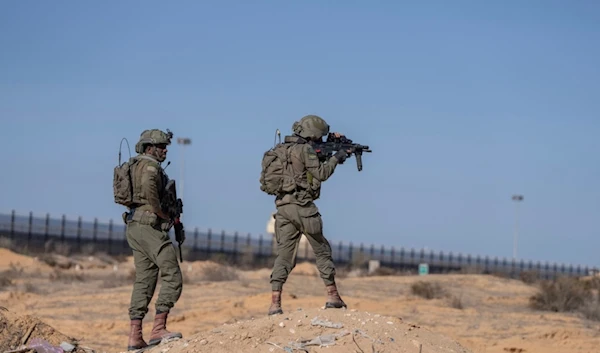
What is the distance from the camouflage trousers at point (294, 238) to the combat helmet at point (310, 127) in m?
0.75

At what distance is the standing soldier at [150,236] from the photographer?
422 inches

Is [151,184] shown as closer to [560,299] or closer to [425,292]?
[560,299]

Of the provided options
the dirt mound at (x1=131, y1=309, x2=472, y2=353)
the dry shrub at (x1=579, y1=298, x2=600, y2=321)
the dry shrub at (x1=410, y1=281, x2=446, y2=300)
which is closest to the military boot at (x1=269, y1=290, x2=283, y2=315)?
the dirt mound at (x1=131, y1=309, x2=472, y2=353)

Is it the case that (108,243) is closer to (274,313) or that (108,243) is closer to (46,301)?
(46,301)

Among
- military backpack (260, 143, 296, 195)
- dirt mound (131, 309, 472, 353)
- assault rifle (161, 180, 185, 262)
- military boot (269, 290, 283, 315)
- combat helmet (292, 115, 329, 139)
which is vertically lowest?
dirt mound (131, 309, 472, 353)

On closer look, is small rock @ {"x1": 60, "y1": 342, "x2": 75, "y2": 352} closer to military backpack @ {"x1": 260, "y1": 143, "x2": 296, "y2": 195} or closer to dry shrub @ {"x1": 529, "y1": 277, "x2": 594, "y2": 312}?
military backpack @ {"x1": 260, "y1": 143, "x2": 296, "y2": 195}

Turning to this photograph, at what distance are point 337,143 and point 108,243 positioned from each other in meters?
43.1

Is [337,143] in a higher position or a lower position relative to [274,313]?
higher

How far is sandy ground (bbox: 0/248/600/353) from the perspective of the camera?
10281 mm

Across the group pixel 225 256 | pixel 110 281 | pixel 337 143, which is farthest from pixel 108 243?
pixel 337 143

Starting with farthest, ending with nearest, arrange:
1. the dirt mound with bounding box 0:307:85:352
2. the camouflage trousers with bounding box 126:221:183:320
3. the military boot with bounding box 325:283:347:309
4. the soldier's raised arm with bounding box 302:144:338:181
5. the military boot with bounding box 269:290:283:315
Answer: the military boot with bounding box 325:283:347:309 < the military boot with bounding box 269:290:283:315 < the soldier's raised arm with bounding box 302:144:338:181 < the dirt mound with bounding box 0:307:85:352 < the camouflage trousers with bounding box 126:221:183:320

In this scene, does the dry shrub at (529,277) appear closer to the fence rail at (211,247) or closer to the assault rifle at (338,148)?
the fence rail at (211,247)

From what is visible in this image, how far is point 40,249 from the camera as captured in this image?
47.3 m

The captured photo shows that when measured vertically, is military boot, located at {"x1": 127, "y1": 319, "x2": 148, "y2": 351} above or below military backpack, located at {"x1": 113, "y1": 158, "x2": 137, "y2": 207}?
below
